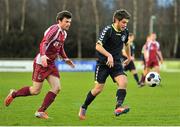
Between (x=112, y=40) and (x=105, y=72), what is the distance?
26.1 inches

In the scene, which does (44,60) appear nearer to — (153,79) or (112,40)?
(112,40)

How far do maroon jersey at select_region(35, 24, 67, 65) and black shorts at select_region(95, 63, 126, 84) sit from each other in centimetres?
94

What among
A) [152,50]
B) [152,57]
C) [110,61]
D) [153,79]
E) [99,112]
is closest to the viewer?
[110,61]

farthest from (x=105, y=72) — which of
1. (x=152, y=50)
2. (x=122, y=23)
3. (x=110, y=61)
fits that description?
(x=152, y=50)

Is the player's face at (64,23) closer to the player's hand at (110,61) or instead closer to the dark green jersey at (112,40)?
the dark green jersey at (112,40)

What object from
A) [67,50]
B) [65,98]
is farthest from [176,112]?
[67,50]

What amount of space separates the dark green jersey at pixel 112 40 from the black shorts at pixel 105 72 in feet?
0.43

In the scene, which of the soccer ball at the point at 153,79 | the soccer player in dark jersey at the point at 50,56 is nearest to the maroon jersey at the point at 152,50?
the soccer ball at the point at 153,79

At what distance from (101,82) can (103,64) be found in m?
0.37

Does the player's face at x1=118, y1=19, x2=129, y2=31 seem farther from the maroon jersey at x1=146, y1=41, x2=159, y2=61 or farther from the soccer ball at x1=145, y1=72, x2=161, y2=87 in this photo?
the maroon jersey at x1=146, y1=41, x2=159, y2=61

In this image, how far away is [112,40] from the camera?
1153 centimetres

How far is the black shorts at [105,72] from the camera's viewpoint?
1159 centimetres

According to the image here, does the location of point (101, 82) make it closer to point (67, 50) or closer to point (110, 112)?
point (110, 112)

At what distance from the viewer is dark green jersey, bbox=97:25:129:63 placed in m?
11.4
